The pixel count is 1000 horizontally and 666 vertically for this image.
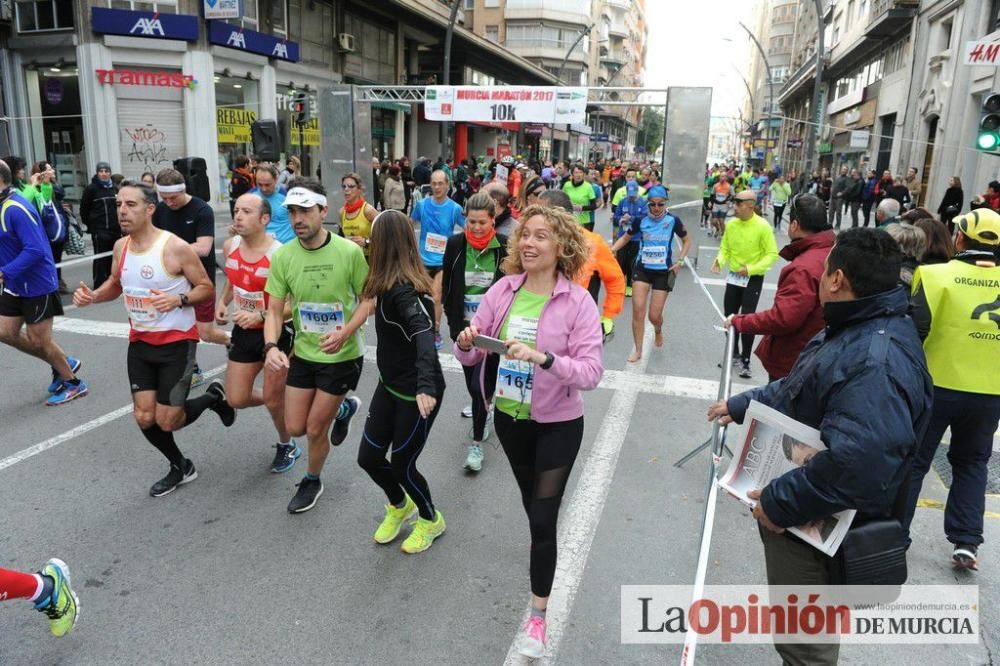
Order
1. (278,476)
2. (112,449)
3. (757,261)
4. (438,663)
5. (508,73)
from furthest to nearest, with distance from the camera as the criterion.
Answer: (508,73) → (757,261) → (112,449) → (278,476) → (438,663)

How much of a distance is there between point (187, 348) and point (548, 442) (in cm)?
266

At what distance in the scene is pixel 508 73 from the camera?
4456 cm

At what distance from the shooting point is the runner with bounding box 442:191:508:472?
4.85m

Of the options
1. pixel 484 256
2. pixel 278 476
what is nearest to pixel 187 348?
pixel 278 476

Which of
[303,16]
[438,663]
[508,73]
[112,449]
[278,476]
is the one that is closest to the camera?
[438,663]

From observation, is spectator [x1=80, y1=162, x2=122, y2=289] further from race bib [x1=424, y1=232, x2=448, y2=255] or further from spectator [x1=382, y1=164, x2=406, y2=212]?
spectator [x1=382, y1=164, x2=406, y2=212]

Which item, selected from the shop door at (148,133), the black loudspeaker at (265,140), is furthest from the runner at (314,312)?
the shop door at (148,133)

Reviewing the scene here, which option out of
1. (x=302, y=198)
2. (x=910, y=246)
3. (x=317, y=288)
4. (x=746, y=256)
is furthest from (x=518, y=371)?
(x=746, y=256)

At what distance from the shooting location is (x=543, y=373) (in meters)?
2.96

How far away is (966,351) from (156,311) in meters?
4.58

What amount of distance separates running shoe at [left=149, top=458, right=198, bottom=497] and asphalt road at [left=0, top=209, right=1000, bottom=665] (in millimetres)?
66

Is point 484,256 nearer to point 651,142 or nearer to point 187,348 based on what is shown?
point 187,348

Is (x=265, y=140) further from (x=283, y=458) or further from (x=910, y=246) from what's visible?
(x=910, y=246)

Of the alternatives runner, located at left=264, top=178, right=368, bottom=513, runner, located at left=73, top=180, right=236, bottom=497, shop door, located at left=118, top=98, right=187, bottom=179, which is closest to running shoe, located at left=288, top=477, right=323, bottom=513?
runner, located at left=264, top=178, right=368, bottom=513
